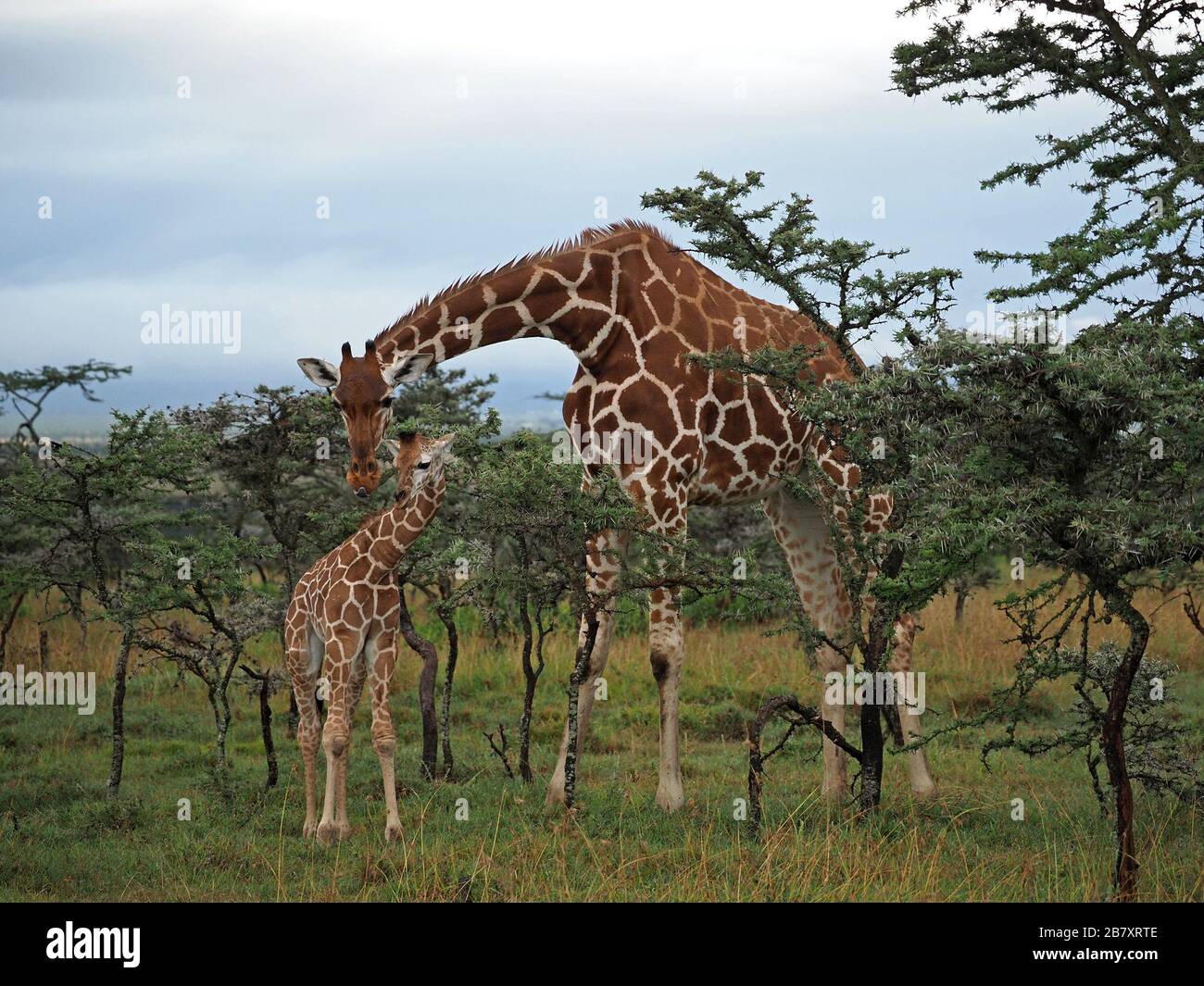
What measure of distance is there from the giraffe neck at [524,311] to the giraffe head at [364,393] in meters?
0.54

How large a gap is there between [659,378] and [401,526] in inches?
96.8

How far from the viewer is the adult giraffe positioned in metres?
9.75

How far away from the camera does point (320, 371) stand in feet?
28.5

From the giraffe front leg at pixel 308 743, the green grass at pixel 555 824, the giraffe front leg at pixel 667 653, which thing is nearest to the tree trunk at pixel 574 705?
the green grass at pixel 555 824

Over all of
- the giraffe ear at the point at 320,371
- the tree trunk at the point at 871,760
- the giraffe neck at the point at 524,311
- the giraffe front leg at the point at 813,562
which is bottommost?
the tree trunk at the point at 871,760

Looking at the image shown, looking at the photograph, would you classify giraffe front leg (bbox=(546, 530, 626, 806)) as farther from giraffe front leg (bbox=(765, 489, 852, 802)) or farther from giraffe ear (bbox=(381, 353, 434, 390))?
giraffe front leg (bbox=(765, 489, 852, 802))

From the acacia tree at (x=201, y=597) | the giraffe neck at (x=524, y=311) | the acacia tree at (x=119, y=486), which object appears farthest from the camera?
the acacia tree at (x=119, y=486)

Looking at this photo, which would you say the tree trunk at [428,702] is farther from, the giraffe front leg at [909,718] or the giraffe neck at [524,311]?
the giraffe front leg at [909,718]

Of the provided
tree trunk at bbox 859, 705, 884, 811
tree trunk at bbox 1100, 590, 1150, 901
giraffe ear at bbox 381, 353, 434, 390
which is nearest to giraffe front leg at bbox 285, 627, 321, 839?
giraffe ear at bbox 381, 353, 434, 390

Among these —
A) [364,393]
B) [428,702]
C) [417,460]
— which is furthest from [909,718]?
[364,393]

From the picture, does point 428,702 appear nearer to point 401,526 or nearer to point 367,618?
point 367,618

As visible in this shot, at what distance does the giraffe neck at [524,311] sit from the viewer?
9516mm
